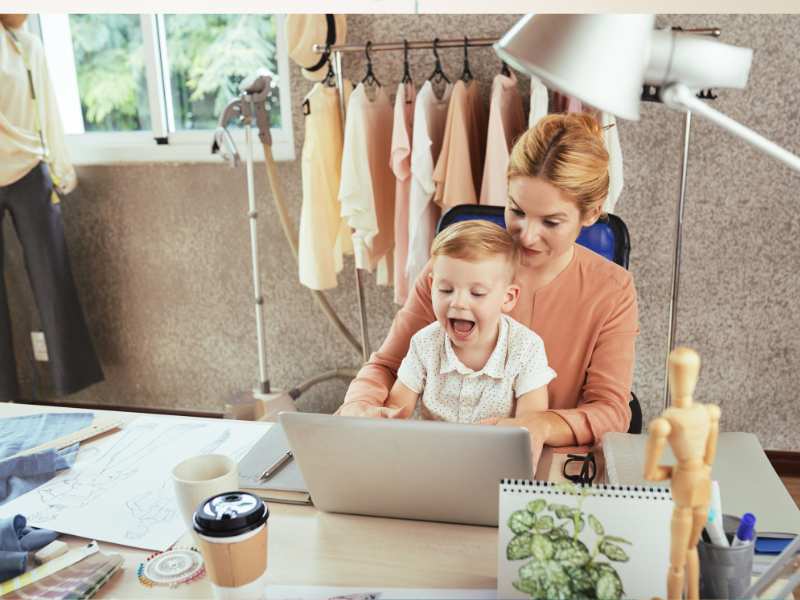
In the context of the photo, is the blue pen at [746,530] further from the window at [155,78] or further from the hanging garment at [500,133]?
→ the window at [155,78]

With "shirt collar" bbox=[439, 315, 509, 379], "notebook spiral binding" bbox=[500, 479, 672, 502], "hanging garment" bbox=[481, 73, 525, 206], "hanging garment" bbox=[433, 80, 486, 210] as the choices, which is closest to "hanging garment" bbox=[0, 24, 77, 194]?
"hanging garment" bbox=[433, 80, 486, 210]

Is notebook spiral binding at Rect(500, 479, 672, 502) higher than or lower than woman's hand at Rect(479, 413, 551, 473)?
higher

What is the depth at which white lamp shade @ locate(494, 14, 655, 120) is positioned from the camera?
0.50m

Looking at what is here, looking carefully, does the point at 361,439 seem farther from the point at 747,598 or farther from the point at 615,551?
the point at 747,598

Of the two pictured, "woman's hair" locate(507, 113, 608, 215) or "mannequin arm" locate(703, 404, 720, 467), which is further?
"woman's hair" locate(507, 113, 608, 215)

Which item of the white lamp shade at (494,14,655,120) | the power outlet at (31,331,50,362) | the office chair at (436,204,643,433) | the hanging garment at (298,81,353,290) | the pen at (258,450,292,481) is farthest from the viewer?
the power outlet at (31,331,50,362)

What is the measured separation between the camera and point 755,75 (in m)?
2.33

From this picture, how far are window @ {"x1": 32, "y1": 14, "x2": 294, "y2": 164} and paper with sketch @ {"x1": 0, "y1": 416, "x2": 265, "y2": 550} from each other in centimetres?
166

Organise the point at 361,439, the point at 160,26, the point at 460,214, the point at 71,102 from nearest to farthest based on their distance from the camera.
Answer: the point at 361,439
the point at 460,214
the point at 160,26
the point at 71,102

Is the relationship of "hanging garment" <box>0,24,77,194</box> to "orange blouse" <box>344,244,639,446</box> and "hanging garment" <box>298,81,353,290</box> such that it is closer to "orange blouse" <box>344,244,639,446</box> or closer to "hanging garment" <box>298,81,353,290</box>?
"hanging garment" <box>298,81,353,290</box>

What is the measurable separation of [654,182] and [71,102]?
7.55 feet

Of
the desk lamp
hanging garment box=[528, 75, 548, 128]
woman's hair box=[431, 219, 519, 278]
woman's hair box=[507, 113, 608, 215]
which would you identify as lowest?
woman's hair box=[431, 219, 519, 278]

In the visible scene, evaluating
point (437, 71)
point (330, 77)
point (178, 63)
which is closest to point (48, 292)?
point (178, 63)

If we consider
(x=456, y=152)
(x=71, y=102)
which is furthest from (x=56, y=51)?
(x=456, y=152)
